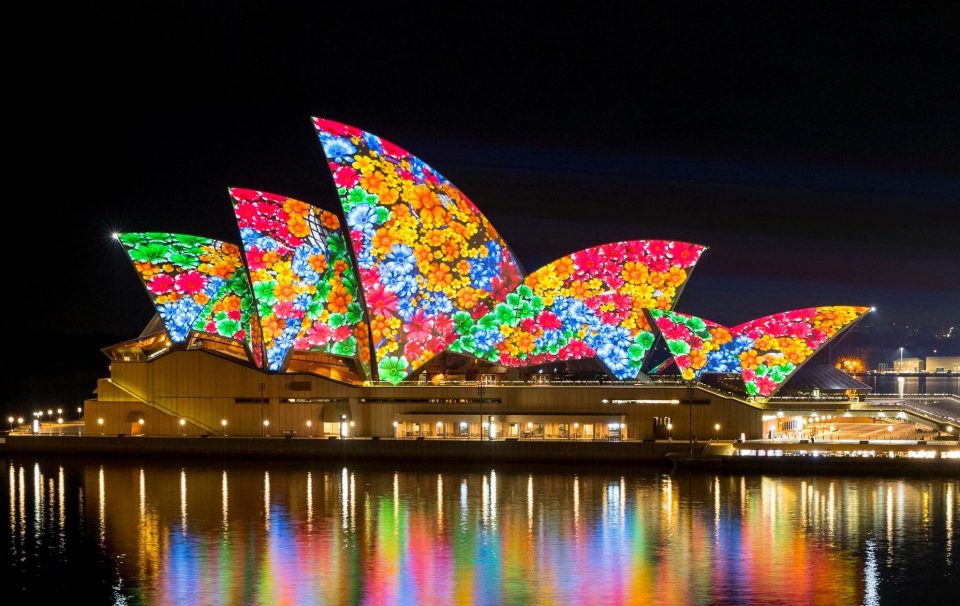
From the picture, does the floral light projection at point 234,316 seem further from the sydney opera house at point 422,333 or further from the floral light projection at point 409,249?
the floral light projection at point 409,249

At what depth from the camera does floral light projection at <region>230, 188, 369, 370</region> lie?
51.8 meters

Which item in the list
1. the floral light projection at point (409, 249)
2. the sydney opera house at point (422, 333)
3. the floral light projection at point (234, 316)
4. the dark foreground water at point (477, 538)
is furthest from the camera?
the floral light projection at point (234, 316)

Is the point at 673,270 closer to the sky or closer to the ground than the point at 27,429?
closer to the sky

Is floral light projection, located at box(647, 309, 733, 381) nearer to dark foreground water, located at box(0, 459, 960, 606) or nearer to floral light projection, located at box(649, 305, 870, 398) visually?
floral light projection, located at box(649, 305, 870, 398)

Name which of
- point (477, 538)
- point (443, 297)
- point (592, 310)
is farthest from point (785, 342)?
point (477, 538)

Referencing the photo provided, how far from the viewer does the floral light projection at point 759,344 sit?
5138 centimetres

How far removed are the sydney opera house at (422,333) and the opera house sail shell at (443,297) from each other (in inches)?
2.5

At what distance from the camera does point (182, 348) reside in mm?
54188

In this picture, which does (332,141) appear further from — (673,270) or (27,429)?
(27,429)

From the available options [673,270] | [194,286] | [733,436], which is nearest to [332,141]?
[194,286]

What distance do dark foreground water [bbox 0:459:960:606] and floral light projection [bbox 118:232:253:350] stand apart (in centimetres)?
892

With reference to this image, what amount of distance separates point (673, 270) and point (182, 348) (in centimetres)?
2066

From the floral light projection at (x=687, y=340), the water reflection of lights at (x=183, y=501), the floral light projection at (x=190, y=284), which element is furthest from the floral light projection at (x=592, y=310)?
the water reflection of lights at (x=183, y=501)

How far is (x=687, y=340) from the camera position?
51.6m
